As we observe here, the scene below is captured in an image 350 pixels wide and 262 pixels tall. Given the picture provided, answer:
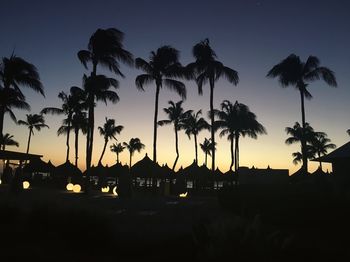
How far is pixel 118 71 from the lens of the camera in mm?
24406

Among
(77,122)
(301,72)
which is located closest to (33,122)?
(77,122)

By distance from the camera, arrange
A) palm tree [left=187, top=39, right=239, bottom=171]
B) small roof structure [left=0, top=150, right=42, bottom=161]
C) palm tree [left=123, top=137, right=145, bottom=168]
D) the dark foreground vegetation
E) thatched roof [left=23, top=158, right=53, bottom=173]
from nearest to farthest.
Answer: the dark foreground vegetation
small roof structure [left=0, top=150, right=42, bottom=161]
palm tree [left=187, top=39, right=239, bottom=171]
thatched roof [left=23, top=158, right=53, bottom=173]
palm tree [left=123, top=137, right=145, bottom=168]

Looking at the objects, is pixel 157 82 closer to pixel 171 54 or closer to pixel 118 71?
pixel 171 54

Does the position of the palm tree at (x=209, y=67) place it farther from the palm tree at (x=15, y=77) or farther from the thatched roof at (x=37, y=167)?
the thatched roof at (x=37, y=167)

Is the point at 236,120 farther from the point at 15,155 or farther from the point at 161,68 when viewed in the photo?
the point at 15,155

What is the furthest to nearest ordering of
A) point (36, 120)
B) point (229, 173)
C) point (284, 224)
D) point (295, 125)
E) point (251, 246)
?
point (36, 120)
point (295, 125)
point (229, 173)
point (284, 224)
point (251, 246)

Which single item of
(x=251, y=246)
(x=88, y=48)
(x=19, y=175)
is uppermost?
(x=88, y=48)

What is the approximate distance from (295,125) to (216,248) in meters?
58.0

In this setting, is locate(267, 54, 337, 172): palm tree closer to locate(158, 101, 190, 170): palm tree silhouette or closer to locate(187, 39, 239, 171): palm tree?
locate(187, 39, 239, 171): palm tree

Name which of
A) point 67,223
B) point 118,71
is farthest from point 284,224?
point 118,71

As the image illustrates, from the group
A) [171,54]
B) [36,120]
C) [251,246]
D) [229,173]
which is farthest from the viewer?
[36,120]

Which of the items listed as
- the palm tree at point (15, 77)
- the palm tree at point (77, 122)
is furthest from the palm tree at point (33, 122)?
the palm tree at point (15, 77)

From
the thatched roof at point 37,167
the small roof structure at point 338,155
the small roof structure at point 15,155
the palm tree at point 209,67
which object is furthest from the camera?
the thatched roof at point 37,167

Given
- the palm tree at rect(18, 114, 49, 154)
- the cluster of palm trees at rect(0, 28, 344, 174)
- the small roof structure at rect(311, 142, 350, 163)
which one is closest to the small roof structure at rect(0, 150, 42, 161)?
the cluster of palm trees at rect(0, 28, 344, 174)
